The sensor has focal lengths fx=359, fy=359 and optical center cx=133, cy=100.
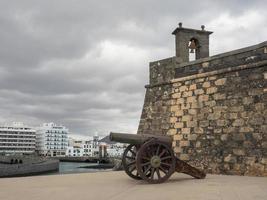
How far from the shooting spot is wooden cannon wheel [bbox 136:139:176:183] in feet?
25.1

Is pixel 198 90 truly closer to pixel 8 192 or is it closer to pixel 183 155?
pixel 183 155

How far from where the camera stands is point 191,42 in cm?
1251

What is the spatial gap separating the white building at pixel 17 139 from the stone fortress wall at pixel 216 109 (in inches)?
4054

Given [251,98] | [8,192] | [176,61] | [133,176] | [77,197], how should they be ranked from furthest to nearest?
[176,61], [251,98], [133,176], [8,192], [77,197]

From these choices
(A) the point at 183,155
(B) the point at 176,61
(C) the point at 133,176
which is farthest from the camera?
(B) the point at 176,61

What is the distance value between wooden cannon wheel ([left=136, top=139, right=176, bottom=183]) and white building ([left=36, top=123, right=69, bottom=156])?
114086 mm

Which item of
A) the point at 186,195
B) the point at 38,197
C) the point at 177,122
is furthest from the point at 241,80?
the point at 38,197

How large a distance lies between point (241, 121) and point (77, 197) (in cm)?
543

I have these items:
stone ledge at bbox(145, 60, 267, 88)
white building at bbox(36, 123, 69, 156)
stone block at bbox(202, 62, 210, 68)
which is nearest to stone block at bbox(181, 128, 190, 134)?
stone ledge at bbox(145, 60, 267, 88)

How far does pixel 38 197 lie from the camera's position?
225 inches

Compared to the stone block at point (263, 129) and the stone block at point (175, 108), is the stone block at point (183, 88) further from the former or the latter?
the stone block at point (263, 129)

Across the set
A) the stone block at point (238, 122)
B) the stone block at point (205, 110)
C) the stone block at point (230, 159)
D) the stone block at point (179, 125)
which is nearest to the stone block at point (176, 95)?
the stone block at point (179, 125)

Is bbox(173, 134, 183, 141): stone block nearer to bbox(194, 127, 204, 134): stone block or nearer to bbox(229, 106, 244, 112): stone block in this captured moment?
bbox(194, 127, 204, 134): stone block

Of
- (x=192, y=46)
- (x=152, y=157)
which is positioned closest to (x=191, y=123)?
(x=192, y=46)
